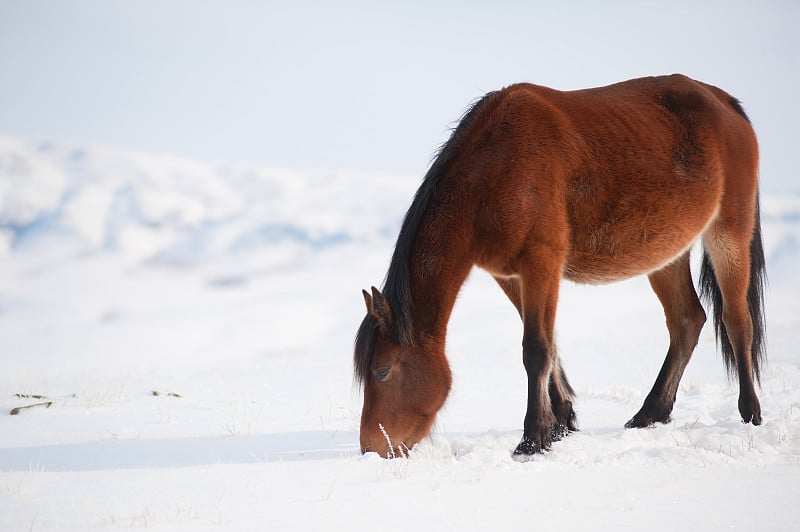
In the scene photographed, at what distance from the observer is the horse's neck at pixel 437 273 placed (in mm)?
5195

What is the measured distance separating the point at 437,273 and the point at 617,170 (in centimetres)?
173

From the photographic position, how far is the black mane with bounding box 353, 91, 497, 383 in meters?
5.09

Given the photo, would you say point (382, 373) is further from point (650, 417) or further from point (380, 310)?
point (650, 417)

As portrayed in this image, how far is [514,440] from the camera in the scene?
5344mm

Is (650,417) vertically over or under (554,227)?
under

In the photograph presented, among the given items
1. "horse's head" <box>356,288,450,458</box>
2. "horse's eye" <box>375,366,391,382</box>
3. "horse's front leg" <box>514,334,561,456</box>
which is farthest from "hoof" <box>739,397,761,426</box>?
"horse's eye" <box>375,366,391,382</box>

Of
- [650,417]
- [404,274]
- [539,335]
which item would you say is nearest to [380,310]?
[404,274]

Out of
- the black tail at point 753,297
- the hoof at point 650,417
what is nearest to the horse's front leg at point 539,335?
the hoof at point 650,417

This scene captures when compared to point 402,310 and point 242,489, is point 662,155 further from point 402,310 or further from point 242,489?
point 242,489

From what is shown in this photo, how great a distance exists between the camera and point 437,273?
5.19 m

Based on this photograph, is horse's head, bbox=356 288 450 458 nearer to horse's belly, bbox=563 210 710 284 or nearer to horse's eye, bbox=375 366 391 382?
horse's eye, bbox=375 366 391 382

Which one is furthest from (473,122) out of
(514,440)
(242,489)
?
(242,489)

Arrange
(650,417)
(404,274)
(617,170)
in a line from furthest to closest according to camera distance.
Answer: (650,417) → (617,170) → (404,274)

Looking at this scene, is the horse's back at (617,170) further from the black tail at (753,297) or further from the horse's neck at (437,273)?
the black tail at (753,297)
